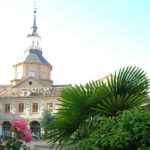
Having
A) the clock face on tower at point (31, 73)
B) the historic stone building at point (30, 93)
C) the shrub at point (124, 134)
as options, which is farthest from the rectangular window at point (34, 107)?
the shrub at point (124, 134)

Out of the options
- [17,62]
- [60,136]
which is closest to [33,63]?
[17,62]

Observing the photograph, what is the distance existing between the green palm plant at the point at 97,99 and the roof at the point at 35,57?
6205cm

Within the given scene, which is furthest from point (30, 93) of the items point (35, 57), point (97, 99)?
point (97, 99)

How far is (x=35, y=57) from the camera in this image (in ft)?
226

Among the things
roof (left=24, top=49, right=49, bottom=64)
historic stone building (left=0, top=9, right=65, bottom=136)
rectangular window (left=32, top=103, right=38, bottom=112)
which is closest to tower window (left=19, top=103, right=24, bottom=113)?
historic stone building (left=0, top=9, right=65, bottom=136)

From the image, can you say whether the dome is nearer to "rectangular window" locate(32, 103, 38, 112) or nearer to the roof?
the roof

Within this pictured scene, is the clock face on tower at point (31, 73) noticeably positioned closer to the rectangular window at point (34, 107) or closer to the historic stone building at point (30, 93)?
the historic stone building at point (30, 93)

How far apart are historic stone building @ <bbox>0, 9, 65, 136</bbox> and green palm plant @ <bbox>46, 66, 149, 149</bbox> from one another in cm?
5454

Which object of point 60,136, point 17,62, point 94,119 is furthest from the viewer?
point 17,62

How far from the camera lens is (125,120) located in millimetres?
5062

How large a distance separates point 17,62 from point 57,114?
63.6 meters

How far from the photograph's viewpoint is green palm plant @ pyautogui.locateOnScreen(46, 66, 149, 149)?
6078 mm

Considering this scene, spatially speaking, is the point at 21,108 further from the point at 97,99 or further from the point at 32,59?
the point at 97,99

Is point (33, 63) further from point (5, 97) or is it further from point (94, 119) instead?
point (94, 119)
